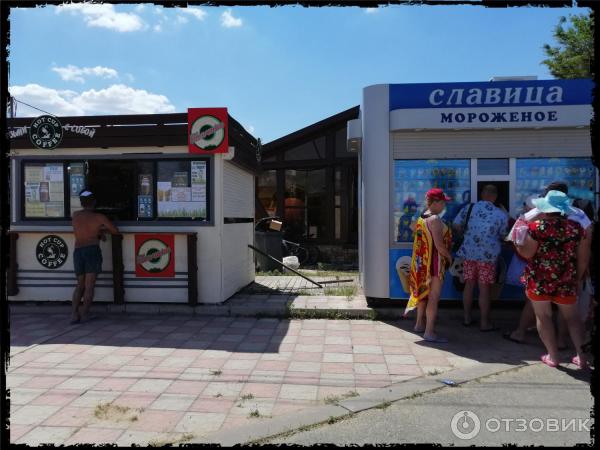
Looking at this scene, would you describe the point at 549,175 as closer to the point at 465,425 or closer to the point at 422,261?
the point at 422,261

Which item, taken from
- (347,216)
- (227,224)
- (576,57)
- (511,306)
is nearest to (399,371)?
(511,306)

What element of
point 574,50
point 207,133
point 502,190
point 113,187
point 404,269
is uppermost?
point 574,50

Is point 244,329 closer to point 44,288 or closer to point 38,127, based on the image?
point 44,288

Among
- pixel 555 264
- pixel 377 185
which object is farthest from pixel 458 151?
pixel 555 264

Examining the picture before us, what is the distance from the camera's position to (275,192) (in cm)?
1501

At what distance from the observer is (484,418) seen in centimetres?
358

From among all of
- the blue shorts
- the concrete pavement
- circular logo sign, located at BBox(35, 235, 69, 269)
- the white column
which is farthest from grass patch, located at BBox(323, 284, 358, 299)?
circular logo sign, located at BBox(35, 235, 69, 269)

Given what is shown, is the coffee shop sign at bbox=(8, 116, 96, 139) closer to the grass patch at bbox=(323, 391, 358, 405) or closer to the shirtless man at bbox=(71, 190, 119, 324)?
the shirtless man at bbox=(71, 190, 119, 324)

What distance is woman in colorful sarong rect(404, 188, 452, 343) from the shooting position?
5.55 meters

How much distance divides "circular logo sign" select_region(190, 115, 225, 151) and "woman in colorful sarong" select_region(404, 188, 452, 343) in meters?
3.31

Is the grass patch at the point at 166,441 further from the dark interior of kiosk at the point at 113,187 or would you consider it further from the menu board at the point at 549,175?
the menu board at the point at 549,175

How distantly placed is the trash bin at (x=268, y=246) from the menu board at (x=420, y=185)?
509 cm

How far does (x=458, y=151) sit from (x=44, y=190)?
6.70 meters

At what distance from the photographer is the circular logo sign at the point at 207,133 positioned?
6.92 m
